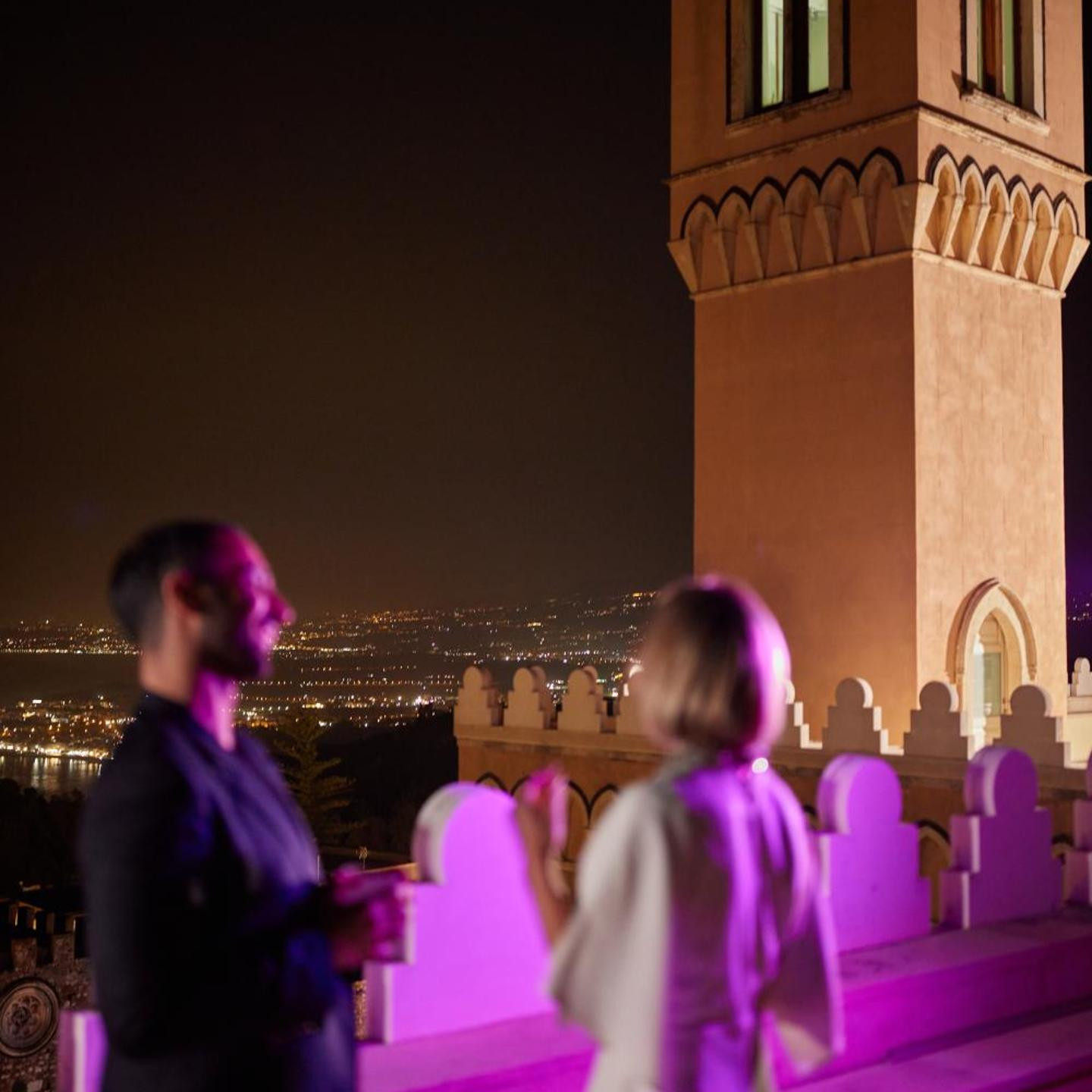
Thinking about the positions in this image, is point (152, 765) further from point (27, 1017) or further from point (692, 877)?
point (27, 1017)

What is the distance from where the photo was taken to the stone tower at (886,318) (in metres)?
13.0

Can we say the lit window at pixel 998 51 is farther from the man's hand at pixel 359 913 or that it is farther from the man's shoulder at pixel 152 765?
the man's shoulder at pixel 152 765

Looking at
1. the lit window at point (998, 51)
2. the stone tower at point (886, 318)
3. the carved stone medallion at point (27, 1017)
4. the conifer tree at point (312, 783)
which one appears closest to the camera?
the stone tower at point (886, 318)

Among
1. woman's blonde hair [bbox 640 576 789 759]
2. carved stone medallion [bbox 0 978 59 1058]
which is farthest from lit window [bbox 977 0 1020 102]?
carved stone medallion [bbox 0 978 59 1058]

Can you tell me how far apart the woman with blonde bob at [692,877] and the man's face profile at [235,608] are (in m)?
0.61

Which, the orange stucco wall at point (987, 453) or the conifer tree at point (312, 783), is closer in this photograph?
the orange stucco wall at point (987, 453)

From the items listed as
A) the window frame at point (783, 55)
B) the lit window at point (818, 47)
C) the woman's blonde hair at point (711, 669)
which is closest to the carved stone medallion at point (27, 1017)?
the window frame at point (783, 55)

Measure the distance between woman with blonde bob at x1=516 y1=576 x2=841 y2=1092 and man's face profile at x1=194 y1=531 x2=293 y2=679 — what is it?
611 millimetres

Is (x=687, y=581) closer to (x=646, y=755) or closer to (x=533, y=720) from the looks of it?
(x=646, y=755)

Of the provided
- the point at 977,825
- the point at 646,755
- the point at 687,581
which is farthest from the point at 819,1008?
the point at 646,755

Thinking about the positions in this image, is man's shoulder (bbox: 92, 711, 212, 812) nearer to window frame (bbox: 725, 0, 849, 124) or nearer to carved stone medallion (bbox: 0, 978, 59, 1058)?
window frame (bbox: 725, 0, 849, 124)

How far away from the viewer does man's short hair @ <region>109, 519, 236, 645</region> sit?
88.2 inches

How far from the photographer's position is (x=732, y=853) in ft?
6.86

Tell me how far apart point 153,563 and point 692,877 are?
0.94 m
